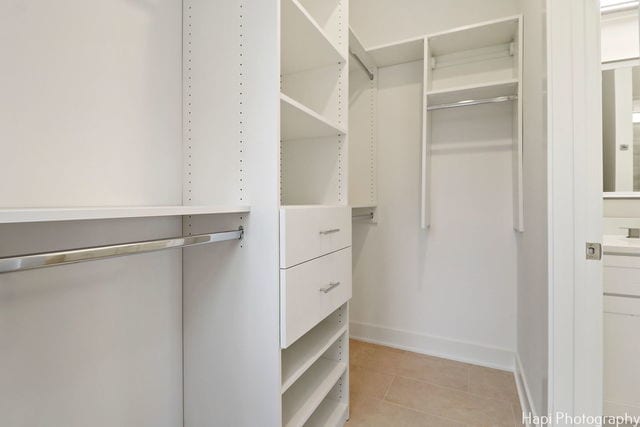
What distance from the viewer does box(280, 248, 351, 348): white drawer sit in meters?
0.97

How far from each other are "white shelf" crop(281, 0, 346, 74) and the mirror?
1.63 m

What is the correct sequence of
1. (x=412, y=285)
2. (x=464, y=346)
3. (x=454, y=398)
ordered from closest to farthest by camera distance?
(x=454, y=398) → (x=464, y=346) → (x=412, y=285)

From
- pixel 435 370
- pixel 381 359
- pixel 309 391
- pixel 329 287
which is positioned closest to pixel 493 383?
pixel 435 370

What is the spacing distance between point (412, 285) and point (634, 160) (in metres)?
1.48

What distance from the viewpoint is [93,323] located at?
34.5 inches

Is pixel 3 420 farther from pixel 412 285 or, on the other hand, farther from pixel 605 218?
pixel 605 218

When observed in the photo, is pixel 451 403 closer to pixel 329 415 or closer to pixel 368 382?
pixel 368 382

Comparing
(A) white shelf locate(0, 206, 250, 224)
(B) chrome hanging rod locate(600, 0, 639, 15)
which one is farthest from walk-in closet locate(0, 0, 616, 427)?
(B) chrome hanging rod locate(600, 0, 639, 15)

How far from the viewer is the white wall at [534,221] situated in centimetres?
117

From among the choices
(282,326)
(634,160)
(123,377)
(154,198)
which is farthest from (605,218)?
(123,377)

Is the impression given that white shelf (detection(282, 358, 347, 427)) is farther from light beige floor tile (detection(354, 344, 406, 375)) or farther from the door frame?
the door frame

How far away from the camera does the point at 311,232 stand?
1.13 m

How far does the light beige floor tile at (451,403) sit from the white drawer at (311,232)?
0.95 meters

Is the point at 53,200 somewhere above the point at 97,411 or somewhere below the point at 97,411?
above
